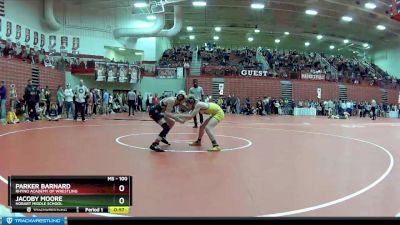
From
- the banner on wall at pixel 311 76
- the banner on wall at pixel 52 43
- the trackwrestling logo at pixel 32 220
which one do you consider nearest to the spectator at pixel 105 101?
the banner on wall at pixel 52 43

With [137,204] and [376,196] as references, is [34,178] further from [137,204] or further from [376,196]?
[376,196]

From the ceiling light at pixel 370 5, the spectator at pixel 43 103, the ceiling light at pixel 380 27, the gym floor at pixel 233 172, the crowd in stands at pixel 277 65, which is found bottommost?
the gym floor at pixel 233 172

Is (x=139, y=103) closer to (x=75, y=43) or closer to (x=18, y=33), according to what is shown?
(x=75, y=43)

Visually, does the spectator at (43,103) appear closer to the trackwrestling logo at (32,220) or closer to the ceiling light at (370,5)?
the trackwrestling logo at (32,220)

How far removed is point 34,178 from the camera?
7.60 feet

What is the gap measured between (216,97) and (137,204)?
27830 mm

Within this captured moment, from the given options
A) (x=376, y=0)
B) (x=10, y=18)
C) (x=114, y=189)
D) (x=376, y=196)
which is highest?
(x=376, y=0)

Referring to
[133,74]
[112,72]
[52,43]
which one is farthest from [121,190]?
[52,43]

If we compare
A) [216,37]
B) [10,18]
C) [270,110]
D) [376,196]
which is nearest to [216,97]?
[270,110]
